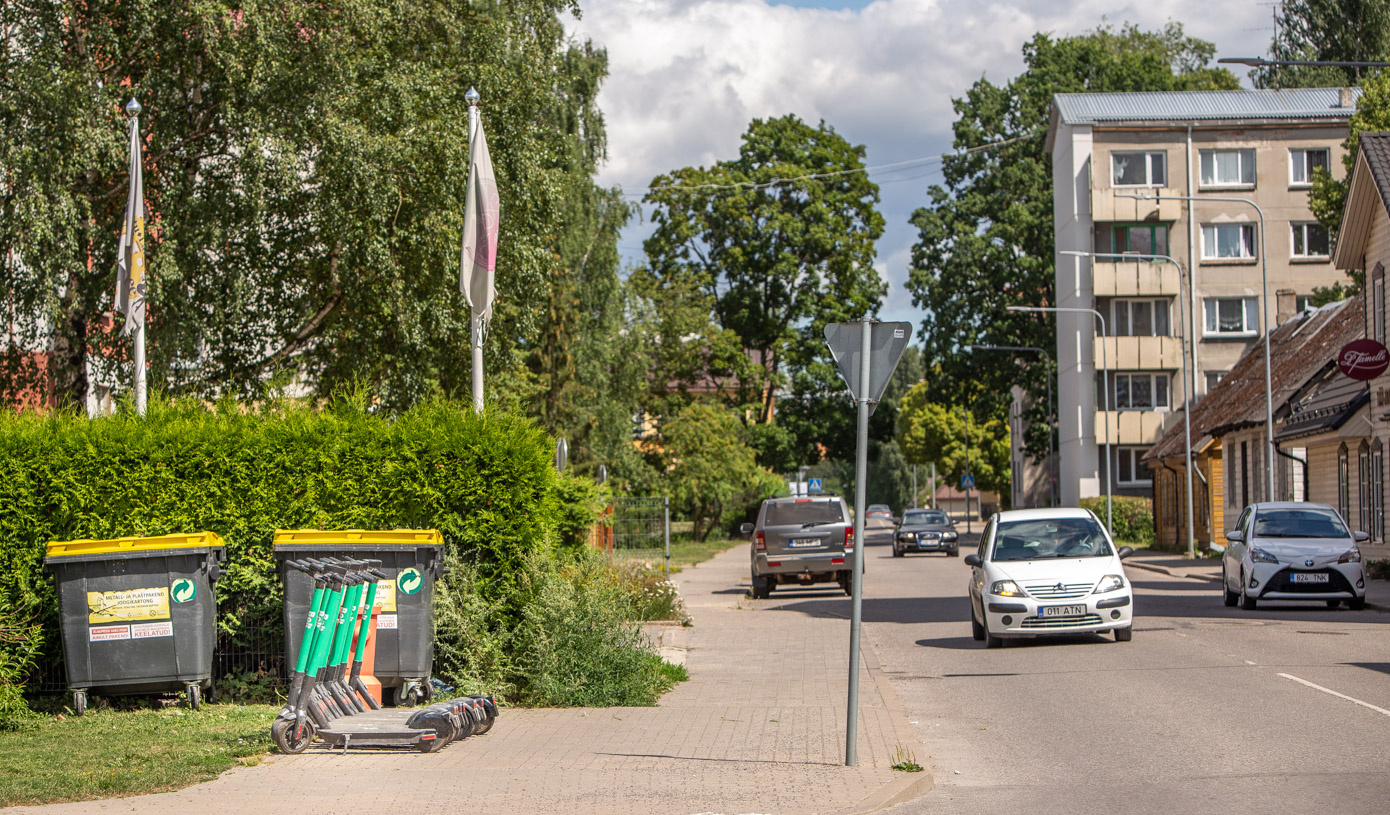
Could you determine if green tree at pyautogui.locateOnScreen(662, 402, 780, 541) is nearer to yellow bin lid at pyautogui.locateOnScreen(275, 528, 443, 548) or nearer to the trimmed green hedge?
the trimmed green hedge

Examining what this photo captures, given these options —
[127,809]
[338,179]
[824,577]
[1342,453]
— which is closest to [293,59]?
[338,179]

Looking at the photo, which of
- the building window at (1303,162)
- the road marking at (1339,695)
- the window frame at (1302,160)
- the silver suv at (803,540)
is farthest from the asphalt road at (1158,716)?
the building window at (1303,162)

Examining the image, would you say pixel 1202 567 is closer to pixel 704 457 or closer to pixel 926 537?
pixel 926 537

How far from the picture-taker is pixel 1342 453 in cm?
3359

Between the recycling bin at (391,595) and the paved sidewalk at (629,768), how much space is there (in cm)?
86

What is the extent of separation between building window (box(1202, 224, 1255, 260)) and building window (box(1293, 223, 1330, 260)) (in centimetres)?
175

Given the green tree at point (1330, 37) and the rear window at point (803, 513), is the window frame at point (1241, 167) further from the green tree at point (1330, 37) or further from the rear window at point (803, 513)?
the rear window at point (803, 513)

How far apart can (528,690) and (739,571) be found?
86.6 feet

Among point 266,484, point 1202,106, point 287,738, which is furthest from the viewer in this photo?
Answer: point 1202,106

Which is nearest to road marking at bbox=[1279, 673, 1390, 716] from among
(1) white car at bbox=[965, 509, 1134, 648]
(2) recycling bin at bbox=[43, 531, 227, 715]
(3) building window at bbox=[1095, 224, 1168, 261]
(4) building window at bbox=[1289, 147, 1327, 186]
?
(1) white car at bbox=[965, 509, 1134, 648]

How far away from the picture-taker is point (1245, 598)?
22.3 m

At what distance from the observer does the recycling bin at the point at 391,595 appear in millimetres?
11445

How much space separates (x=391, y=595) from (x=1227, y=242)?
1991 inches

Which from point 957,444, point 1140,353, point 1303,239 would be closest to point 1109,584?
point 1140,353
